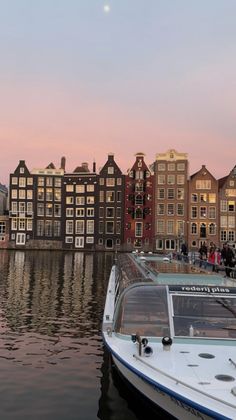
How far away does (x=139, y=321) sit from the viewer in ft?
37.8

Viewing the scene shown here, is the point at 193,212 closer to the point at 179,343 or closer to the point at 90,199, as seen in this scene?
the point at 90,199

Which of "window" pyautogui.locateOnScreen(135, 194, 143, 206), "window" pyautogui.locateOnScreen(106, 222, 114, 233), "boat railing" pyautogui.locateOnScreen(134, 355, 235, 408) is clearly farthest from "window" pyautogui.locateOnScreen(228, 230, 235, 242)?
"boat railing" pyautogui.locateOnScreen(134, 355, 235, 408)

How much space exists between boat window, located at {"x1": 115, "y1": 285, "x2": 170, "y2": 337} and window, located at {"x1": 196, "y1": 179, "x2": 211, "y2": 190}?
303 ft

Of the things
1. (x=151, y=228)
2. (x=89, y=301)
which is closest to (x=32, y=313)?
(x=89, y=301)

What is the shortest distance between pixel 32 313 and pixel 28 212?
8793cm

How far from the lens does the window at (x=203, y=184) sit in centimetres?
10281

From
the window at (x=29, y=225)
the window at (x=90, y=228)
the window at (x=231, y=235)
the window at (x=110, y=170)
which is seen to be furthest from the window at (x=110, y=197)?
the window at (x=231, y=235)

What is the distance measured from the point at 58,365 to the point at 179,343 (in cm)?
546

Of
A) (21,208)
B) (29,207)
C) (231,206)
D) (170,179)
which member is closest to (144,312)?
(170,179)

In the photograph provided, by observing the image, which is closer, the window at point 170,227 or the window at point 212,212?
the window at point 212,212

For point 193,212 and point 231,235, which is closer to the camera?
point 231,235

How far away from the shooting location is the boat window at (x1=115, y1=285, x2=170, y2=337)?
36.7ft

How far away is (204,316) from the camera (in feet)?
38.3

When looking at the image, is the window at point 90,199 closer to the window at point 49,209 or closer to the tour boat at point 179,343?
the window at point 49,209
